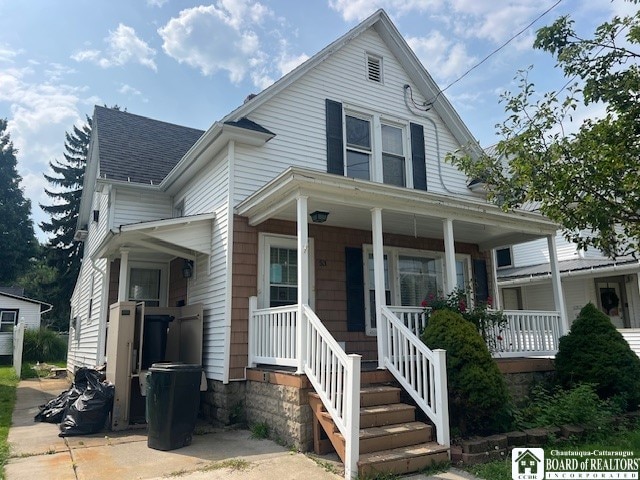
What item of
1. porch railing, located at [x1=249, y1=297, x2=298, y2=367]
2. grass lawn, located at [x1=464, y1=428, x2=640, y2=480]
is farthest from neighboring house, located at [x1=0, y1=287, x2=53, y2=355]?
grass lawn, located at [x1=464, y1=428, x2=640, y2=480]

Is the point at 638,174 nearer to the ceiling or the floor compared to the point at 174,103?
nearer to the floor

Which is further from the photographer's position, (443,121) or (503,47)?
(443,121)

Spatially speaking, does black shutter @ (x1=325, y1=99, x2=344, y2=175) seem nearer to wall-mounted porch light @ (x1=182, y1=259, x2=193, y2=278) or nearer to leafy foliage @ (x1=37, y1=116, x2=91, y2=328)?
wall-mounted porch light @ (x1=182, y1=259, x2=193, y2=278)

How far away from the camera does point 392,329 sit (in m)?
6.32

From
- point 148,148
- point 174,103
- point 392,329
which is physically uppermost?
point 174,103

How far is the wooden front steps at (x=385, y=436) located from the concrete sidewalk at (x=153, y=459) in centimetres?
20

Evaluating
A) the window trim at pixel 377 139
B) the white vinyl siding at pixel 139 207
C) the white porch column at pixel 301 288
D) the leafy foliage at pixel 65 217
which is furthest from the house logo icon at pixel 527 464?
the leafy foliage at pixel 65 217

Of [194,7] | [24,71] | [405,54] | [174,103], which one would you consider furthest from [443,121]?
[24,71]

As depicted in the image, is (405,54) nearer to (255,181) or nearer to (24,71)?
(255,181)

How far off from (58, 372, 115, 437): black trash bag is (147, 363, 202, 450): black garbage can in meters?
1.30

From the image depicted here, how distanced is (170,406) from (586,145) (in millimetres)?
5849

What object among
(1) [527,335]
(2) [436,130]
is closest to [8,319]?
(2) [436,130]

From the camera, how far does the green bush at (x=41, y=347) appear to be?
2022 cm

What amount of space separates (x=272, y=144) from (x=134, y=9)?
3539mm
